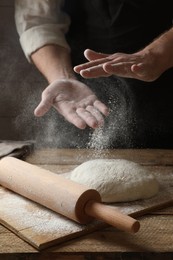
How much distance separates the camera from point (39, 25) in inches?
75.6

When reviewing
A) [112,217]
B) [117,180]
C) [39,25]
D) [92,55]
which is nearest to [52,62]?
[39,25]

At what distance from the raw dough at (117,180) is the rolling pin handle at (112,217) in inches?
4.9

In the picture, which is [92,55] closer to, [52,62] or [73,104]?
[73,104]

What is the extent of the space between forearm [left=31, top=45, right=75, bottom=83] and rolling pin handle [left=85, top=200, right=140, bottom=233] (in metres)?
0.84

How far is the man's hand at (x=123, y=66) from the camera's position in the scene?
4.81ft

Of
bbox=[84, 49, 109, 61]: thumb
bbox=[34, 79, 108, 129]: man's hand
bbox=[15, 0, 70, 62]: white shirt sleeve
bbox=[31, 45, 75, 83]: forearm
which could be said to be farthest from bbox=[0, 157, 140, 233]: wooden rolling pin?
bbox=[15, 0, 70, 62]: white shirt sleeve

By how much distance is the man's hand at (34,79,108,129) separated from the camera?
153cm

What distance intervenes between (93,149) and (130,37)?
52 centimetres

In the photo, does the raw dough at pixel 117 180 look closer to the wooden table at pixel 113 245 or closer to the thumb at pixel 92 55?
the wooden table at pixel 113 245

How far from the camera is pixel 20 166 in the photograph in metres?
1.31

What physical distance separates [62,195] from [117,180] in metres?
0.19

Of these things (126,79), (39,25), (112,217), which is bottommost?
(126,79)

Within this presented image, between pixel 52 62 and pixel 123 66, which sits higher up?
pixel 123 66

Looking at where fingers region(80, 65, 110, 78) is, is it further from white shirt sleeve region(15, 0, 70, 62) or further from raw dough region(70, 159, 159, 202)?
white shirt sleeve region(15, 0, 70, 62)
